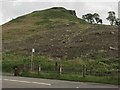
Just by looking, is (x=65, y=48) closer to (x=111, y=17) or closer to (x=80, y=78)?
(x=80, y=78)

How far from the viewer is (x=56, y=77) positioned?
26.3m

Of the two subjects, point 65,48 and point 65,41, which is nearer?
point 65,48

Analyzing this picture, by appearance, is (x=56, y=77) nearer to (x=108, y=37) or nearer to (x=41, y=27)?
(x=108, y=37)

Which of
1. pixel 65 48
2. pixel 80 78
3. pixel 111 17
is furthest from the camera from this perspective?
pixel 111 17

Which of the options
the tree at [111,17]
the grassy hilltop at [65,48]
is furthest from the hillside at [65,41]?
the tree at [111,17]

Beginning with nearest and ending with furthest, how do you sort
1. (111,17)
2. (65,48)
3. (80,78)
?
(80,78), (65,48), (111,17)

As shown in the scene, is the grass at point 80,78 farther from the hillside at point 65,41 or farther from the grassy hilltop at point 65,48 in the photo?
the hillside at point 65,41

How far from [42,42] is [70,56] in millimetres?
11667

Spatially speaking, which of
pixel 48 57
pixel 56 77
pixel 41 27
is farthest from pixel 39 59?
pixel 41 27

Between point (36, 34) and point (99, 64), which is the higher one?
point (36, 34)

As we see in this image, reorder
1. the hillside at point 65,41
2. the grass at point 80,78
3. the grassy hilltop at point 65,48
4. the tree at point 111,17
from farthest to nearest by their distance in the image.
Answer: the tree at point 111,17
the hillside at point 65,41
the grassy hilltop at point 65,48
the grass at point 80,78

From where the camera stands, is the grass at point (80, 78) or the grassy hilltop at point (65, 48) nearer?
the grass at point (80, 78)

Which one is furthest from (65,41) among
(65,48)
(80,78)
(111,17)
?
(111,17)

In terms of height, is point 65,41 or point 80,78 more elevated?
point 65,41
